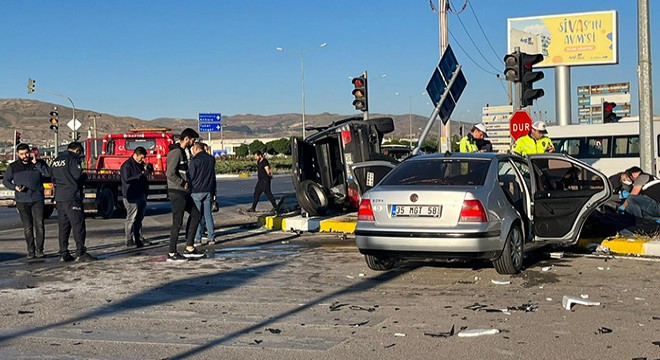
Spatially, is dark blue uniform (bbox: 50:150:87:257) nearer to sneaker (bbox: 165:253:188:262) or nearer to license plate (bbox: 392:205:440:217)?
sneaker (bbox: 165:253:188:262)

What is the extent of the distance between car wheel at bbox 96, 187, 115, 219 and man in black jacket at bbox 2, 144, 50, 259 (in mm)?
8054

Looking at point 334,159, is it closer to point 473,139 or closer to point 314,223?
point 314,223

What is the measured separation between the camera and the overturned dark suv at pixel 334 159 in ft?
50.6

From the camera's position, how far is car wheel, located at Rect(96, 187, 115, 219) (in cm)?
1997

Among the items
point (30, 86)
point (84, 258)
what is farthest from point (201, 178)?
point (30, 86)

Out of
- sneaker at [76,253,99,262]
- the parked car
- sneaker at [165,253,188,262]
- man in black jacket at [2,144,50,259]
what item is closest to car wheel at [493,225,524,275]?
the parked car

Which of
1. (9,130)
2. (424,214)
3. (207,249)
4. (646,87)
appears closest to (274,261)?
(207,249)

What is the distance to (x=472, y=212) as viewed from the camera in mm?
8719

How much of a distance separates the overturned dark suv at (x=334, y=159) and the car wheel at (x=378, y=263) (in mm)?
5019

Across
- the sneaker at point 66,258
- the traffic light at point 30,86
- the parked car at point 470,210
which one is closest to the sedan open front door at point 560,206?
the parked car at point 470,210

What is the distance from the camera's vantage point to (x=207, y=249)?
12.8 meters

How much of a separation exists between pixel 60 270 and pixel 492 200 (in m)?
5.66

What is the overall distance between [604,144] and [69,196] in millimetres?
18582

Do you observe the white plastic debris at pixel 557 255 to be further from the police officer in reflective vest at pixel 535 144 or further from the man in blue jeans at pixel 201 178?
the man in blue jeans at pixel 201 178
